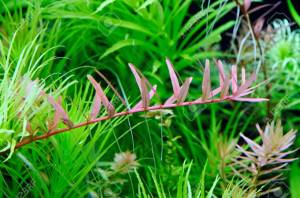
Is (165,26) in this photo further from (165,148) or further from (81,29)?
(165,148)

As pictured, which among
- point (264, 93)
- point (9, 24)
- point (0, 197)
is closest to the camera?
point (0, 197)

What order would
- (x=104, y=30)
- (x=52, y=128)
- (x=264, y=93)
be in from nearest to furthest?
(x=52, y=128), (x=104, y=30), (x=264, y=93)

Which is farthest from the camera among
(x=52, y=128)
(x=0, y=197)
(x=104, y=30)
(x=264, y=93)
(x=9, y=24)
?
(x=264, y=93)

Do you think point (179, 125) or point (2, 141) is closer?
point (2, 141)

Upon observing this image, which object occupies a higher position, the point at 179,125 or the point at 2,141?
the point at 2,141

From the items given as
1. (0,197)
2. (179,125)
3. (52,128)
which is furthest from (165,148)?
(52,128)

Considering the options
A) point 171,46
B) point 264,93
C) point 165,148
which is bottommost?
point 165,148

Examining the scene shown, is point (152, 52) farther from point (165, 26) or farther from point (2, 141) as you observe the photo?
point (2, 141)

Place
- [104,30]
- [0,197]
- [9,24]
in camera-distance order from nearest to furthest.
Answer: [0,197] < [9,24] < [104,30]

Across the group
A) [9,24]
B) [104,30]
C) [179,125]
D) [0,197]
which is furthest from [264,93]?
[0,197]
